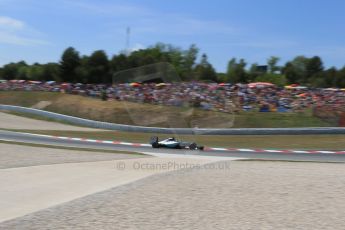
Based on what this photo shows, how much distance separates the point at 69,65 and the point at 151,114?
61.8 metres

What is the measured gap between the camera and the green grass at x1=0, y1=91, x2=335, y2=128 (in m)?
18.0

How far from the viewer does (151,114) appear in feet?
→ 81.3

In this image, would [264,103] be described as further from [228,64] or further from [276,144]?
[228,64]

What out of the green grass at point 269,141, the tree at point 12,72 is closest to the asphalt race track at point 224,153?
the green grass at point 269,141

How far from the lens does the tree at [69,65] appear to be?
82.8m

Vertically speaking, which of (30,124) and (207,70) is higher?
(207,70)

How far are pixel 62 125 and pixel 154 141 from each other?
1640 cm

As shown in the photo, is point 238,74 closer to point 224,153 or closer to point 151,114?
point 151,114

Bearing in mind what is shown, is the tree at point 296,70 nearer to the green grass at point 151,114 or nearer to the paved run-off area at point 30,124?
the green grass at point 151,114

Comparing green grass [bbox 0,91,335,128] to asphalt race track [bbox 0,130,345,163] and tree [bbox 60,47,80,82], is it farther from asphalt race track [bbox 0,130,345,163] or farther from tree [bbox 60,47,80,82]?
tree [bbox 60,47,80,82]

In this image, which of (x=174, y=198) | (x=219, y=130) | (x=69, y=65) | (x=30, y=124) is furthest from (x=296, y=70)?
(x=174, y=198)

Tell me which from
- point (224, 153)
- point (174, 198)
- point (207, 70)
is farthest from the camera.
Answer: point (207, 70)

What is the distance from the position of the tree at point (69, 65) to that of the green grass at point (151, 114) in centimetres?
3670

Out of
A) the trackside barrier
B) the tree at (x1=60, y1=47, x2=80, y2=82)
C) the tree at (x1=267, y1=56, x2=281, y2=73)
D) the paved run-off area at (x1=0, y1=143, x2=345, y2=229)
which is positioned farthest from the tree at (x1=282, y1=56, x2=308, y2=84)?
the paved run-off area at (x1=0, y1=143, x2=345, y2=229)
